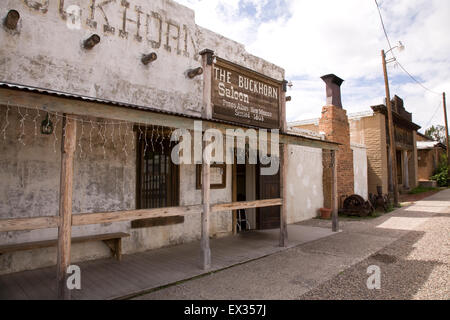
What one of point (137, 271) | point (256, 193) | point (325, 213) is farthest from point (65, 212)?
point (325, 213)

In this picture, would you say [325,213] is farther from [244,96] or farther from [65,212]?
[65,212]

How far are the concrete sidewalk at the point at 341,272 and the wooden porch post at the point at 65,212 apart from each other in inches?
44.1

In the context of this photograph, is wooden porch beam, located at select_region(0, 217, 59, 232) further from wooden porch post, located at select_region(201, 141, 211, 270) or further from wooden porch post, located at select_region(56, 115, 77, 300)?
wooden porch post, located at select_region(201, 141, 211, 270)

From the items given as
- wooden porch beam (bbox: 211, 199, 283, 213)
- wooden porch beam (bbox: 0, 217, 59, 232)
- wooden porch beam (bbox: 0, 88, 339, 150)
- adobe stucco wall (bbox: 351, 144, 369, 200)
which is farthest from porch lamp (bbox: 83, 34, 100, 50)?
adobe stucco wall (bbox: 351, 144, 369, 200)

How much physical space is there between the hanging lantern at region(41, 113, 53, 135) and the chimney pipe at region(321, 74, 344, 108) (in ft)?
35.7

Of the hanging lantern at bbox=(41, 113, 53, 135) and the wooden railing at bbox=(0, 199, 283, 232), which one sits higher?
the hanging lantern at bbox=(41, 113, 53, 135)

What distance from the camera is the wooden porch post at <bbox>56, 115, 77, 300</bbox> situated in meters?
3.86

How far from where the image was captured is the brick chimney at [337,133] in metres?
12.5

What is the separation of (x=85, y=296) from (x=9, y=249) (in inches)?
59.1

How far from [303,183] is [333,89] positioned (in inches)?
187

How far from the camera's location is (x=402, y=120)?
2189 cm

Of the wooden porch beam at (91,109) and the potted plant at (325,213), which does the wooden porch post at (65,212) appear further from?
the potted plant at (325,213)

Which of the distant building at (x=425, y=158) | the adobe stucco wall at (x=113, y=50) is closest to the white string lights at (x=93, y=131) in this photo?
the adobe stucco wall at (x=113, y=50)

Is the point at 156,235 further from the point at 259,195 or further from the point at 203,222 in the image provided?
the point at 259,195
